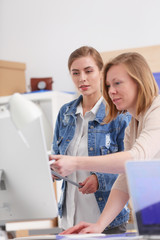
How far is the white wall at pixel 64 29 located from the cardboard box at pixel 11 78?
0.13 meters

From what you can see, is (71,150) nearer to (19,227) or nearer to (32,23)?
(19,227)

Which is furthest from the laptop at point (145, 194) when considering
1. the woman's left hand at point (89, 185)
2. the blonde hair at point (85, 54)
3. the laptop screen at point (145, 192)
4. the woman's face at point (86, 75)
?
the blonde hair at point (85, 54)

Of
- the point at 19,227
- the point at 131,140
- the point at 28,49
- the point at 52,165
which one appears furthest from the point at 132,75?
the point at 28,49

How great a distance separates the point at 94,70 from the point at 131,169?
1043 mm

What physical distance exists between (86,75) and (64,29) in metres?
1.98

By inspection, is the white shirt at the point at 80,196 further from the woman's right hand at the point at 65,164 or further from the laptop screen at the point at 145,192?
the laptop screen at the point at 145,192

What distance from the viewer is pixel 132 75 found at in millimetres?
1580

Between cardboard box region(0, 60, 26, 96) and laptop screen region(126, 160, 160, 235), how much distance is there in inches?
109

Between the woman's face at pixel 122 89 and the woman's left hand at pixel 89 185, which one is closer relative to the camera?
the woman's face at pixel 122 89

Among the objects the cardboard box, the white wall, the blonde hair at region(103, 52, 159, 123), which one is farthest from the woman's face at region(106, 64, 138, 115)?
the cardboard box

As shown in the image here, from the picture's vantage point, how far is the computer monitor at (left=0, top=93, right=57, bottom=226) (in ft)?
4.08

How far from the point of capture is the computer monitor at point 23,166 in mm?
1244

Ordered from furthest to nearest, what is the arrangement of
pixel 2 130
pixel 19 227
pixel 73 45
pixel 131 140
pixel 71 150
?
pixel 73 45
pixel 19 227
pixel 71 150
pixel 131 140
pixel 2 130

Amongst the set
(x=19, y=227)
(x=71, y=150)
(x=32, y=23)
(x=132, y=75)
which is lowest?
(x=19, y=227)
